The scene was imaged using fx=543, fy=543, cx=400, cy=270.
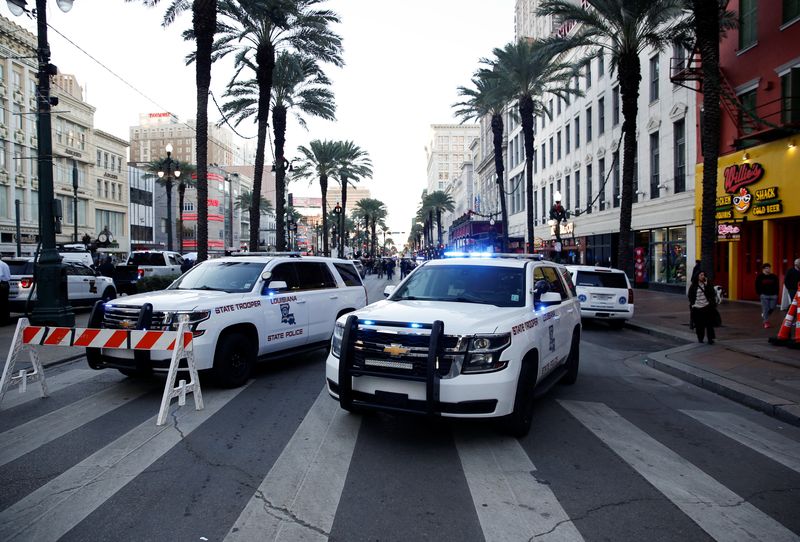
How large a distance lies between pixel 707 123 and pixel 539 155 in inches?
1408

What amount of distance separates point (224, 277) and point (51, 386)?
280 centimetres

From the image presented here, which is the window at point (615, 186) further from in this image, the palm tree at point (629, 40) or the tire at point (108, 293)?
the tire at point (108, 293)

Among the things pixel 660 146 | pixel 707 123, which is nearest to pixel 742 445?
pixel 707 123

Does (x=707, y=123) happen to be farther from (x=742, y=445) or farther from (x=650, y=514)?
(x=650, y=514)

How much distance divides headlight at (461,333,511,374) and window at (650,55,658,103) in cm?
2842

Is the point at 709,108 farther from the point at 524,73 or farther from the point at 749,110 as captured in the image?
the point at 524,73

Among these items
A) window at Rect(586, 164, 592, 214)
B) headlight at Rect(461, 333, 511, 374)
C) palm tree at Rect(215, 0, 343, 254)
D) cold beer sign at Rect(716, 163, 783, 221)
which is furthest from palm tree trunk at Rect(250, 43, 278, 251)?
window at Rect(586, 164, 592, 214)

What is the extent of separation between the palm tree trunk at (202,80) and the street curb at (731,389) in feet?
46.5

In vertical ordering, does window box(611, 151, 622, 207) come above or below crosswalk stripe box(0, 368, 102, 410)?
above

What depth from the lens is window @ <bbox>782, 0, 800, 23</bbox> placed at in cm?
1841

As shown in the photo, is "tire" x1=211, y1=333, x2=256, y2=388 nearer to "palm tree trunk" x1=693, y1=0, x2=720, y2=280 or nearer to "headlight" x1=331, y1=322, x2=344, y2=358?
"headlight" x1=331, y1=322, x2=344, y2=358

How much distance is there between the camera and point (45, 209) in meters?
12.4

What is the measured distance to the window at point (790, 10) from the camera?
60.4ft

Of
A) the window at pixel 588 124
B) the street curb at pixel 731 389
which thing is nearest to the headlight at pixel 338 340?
the street curb at pixel 731 389
